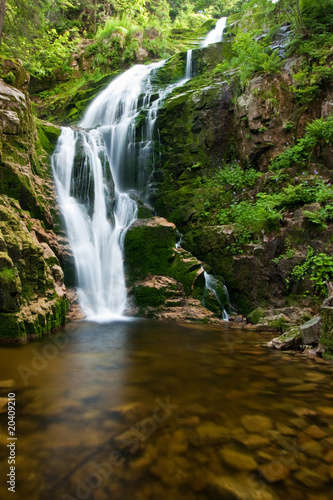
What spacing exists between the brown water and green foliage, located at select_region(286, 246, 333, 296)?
9.12ft

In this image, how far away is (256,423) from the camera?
95.4 inches

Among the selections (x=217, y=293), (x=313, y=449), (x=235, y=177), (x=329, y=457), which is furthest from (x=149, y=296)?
(x=329, y=457)

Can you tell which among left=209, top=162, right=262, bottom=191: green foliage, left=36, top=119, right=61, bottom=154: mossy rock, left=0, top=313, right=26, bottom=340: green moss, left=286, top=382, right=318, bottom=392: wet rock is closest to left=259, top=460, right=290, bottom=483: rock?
left=286, top=382, right=318, bottom=392: wet rock

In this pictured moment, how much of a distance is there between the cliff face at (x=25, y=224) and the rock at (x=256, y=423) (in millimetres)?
3579

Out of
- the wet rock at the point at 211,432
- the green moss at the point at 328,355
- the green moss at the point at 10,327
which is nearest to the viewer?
the wet rock at the point at 211,432

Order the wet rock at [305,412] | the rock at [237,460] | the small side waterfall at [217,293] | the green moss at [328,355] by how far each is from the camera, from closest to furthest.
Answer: the rock at [237,460] < the wet rock at [305,412] < the green moss at [328,355] < the small side waterfall at [217,293]

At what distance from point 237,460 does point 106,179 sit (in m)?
9.20

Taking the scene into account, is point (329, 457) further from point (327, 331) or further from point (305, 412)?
point (327, 331)

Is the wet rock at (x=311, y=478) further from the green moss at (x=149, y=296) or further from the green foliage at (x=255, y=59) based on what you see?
the green foliage at (x=255, y=59)

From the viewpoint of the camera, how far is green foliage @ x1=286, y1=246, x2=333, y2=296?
6426 mm

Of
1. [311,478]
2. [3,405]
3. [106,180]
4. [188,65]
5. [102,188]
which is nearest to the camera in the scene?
[311,478]

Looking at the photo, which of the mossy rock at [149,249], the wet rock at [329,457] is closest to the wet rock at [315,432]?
the wet rock at [329,457]

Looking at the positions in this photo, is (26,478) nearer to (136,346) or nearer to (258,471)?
(258,471)

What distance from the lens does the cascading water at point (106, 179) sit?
767 centimetres
